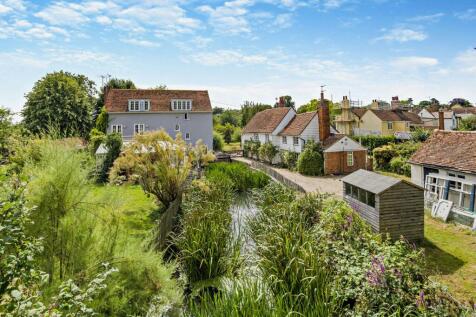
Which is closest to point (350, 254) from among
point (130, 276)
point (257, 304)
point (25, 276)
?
point (257, 304)

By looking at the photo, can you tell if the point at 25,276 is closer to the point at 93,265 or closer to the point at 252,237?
the point at 93,265

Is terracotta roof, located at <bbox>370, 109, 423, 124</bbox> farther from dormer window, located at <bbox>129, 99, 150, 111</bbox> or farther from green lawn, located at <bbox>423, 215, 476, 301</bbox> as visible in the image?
green lawn, located at <bbox>423, 215, 476, 301</bbox>

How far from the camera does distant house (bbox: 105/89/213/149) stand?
4022 cm

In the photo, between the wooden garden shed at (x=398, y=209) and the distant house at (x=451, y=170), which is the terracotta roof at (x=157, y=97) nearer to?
the distant house at (x=451, y=170)

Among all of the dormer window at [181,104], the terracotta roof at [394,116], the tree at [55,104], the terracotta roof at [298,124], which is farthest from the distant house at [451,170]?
the tree at [55,104]

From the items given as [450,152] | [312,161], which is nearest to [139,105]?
[312,161]

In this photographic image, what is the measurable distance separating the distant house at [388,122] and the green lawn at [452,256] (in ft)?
123

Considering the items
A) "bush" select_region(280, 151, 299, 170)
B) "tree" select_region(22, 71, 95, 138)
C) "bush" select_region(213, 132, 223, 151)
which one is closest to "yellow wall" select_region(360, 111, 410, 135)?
"bush" select_region(280, 151, 299, 170)

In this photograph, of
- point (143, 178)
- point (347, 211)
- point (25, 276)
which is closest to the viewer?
point (25, 276)

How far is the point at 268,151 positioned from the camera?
39719mm

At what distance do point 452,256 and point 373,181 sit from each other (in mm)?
4093

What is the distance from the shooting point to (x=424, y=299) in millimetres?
6168

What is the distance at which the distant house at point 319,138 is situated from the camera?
3161 centimetres

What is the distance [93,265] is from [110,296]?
1.90 ft
